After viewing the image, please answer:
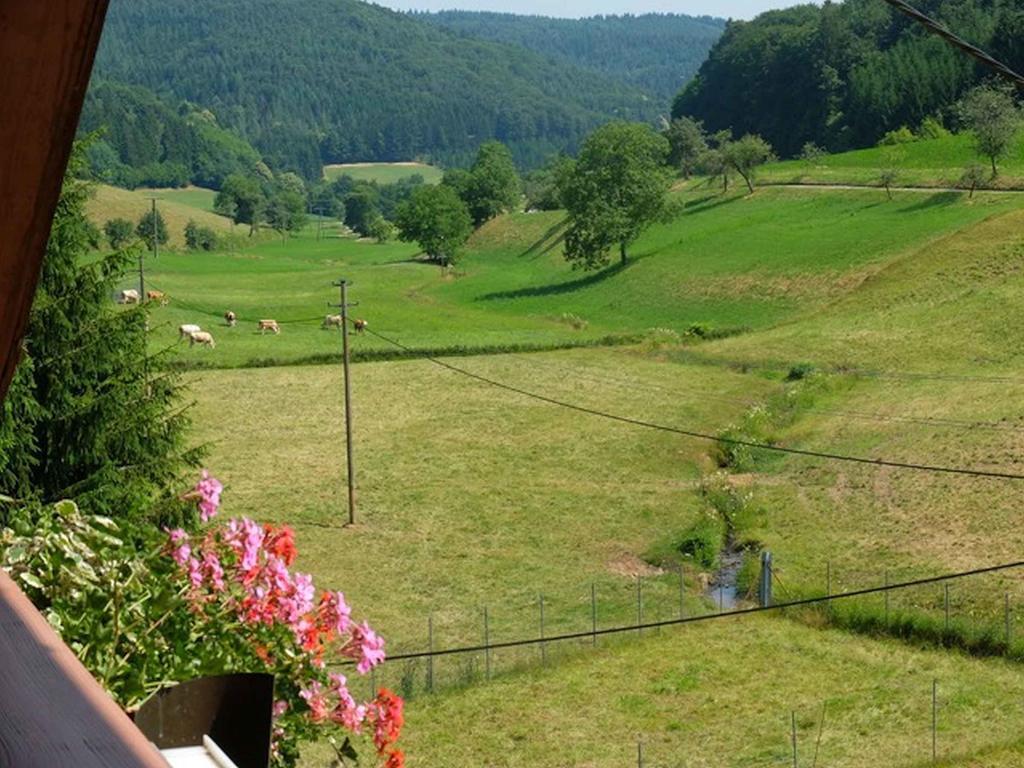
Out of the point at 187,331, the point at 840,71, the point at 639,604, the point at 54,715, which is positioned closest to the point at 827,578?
the point at 639,604

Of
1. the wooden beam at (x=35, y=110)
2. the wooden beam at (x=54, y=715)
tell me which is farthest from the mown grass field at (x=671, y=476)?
the wooden beam at (x=35, y=110)

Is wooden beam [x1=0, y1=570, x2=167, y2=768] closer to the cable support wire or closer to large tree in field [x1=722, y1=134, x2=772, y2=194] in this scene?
the cable support wire

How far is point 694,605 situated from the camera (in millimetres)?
24797

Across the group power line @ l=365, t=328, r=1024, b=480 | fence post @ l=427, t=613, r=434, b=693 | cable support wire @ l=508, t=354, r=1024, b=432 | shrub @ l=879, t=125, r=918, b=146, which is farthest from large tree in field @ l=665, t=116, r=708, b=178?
fence post @ l=427, t=613, r=434, b=693

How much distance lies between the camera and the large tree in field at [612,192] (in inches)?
2987

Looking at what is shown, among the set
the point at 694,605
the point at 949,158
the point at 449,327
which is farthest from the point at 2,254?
the point at 949,158

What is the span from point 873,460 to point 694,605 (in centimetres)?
1055

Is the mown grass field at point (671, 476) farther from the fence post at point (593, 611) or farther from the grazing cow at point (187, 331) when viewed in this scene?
the grazing cow at point (187, 331)

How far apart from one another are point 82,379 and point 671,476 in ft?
63.7

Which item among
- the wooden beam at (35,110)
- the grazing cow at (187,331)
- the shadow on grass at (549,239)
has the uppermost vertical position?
the wooden beam at (35,110)

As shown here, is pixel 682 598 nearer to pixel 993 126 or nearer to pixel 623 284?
pixel 623 284

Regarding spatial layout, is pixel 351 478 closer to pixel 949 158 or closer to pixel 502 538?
pixel 502 538

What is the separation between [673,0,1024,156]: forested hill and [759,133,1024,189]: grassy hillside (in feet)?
45.7

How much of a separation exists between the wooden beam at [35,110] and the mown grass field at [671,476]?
1729cm
